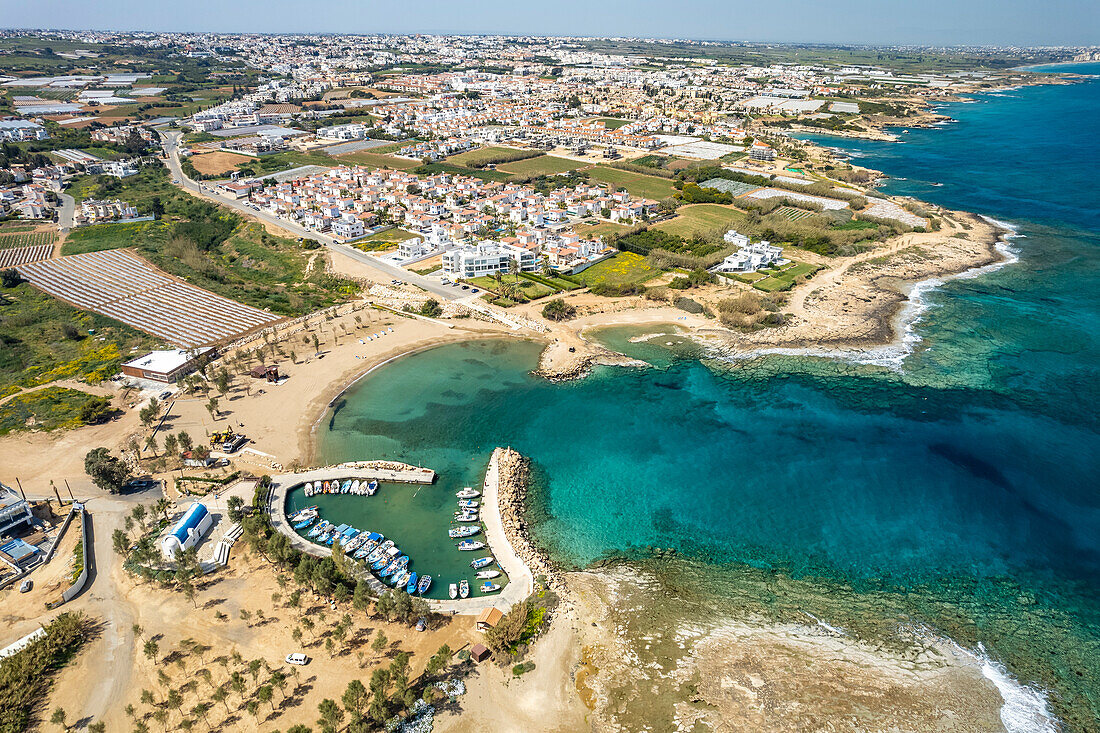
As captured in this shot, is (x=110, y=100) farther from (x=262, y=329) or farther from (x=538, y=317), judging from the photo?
(x=538, y=317)

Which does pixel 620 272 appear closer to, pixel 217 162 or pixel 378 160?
pixel 378 160

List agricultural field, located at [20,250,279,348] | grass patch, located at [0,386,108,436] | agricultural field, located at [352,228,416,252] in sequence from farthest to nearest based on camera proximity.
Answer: agricultural field, located at [352,228,416,252]
agricultural field, located at [20,250,279,348]
grass patch, located at [0,386,108,436]

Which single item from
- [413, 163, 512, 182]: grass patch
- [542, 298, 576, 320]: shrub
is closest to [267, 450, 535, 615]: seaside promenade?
[542, 298, 576, 320]: shrub

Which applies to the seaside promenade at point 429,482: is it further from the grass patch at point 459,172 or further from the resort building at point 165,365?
the grass patch at point 459,172

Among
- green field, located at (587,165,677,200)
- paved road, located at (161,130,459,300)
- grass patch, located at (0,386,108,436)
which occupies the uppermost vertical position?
green field, located at (587,165,677,200)

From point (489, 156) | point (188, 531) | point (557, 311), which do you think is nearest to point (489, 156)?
point (489, 156)

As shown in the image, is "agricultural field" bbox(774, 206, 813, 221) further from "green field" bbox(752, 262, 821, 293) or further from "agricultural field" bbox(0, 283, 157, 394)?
"agricultural field" bbox(0, 283, 157, 394)
